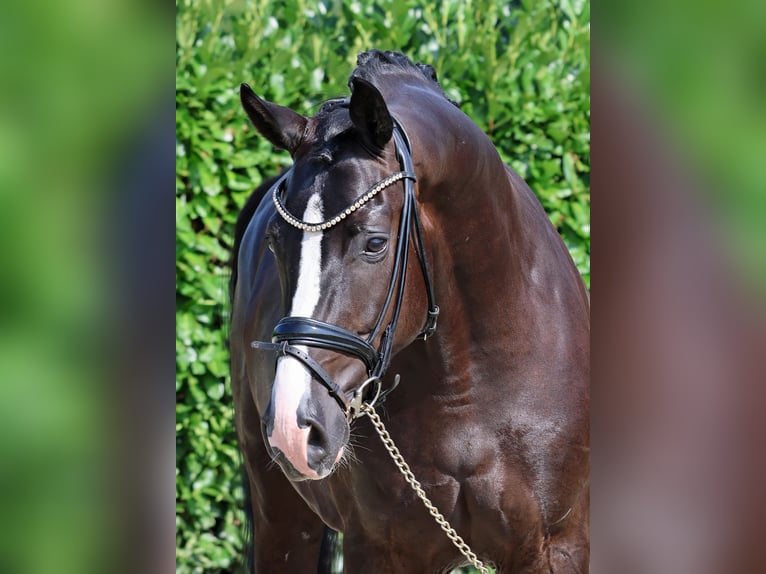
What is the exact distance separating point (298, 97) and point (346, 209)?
2280 mm

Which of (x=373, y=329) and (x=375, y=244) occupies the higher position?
(x=375, y=244)

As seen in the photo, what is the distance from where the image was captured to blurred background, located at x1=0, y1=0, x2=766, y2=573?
45 cm

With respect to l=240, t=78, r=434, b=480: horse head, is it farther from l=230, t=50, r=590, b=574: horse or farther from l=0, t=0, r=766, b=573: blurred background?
l=0, t=0, r=766, b=573: blurred background

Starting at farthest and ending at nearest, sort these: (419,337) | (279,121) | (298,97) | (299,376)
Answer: (298,97), (419,337), (279,121), (299,376)

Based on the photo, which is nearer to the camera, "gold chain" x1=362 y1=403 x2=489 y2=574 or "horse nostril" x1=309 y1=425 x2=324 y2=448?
"horse nostril" x1=309 y1=425 x2=324 y2=448

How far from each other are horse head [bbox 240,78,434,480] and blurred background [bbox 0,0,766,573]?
1.12 metres

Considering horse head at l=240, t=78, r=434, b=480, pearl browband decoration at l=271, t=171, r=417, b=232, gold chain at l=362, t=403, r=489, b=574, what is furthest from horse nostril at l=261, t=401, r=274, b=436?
gold chain at l=362, t=403, r=489, b=574

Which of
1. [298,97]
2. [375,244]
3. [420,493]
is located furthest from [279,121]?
[298,97]

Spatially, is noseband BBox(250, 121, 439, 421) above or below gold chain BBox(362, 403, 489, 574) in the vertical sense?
above

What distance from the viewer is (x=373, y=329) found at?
70.1 inches

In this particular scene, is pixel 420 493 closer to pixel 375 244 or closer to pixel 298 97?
pixel 375 244
